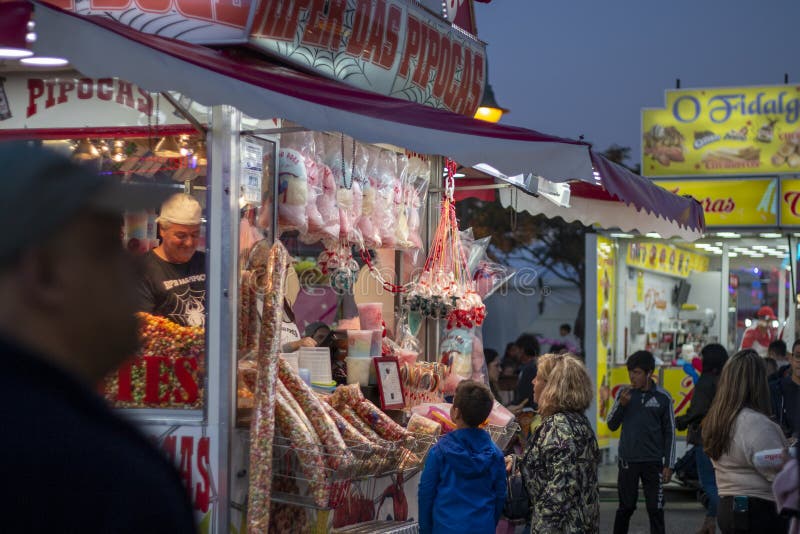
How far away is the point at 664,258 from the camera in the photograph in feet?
63.1

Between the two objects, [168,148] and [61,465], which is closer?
[61,465]

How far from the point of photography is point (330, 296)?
10.1 metres

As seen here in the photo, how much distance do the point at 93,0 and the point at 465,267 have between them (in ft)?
12.2

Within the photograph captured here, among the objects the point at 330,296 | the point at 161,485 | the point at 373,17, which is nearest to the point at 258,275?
the point at 373,17

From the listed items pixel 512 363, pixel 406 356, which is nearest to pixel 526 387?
pixel 406 356

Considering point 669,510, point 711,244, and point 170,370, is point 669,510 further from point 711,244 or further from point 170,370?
point 170,370

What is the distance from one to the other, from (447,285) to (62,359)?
7.42 m

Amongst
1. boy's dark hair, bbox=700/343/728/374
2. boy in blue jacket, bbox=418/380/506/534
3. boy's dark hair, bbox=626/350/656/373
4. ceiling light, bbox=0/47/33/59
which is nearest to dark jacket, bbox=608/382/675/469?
boy's dark hair, bbox=626/350/656/373

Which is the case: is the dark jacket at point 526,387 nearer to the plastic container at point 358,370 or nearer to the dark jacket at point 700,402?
the dark jacket at point 700,402

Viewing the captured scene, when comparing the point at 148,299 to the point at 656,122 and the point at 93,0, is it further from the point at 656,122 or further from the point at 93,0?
the point at 656,122

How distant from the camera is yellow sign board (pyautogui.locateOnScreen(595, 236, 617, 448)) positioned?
55.0 feet

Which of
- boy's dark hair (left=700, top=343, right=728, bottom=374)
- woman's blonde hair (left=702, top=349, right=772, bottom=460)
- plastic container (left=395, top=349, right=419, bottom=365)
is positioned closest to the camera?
woman's blonde hair (left=702, top=349, right=772, bottom=460)

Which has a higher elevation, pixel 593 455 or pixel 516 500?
pixel 593 455

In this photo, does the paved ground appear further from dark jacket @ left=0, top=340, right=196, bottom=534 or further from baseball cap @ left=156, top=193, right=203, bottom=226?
dark jacket @ left=0, top=340, right=196, bottom=534
